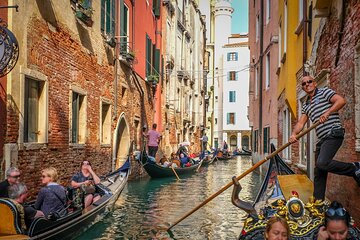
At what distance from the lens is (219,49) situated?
35.8 metres

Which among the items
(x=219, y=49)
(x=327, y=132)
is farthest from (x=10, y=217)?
(x=219, y=49)

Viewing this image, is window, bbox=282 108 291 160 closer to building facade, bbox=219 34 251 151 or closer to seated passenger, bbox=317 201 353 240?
seated passenger, bbox=317 201 353 240

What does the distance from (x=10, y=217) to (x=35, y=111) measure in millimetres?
3067

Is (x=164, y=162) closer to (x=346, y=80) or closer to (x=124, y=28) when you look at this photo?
(x=124, y=28)

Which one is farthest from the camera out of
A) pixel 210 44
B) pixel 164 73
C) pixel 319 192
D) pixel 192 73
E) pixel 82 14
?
pixel 210 44

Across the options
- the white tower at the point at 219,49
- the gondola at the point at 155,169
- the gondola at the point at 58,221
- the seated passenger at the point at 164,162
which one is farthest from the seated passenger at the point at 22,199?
the white tower at the point at 219,49

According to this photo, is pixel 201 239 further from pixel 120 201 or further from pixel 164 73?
pixel 164 73

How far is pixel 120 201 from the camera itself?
8.21 metres

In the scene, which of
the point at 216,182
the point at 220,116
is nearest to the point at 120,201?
the point at 216,182

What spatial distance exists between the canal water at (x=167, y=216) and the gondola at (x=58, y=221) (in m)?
0.19

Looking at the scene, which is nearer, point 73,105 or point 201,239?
point 201,239

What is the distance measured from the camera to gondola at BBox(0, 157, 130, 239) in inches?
146

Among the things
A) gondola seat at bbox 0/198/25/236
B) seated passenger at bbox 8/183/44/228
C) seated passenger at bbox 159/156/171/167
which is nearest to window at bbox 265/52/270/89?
seated passenger at bbox 159/156/171/167

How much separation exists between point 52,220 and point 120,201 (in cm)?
385
